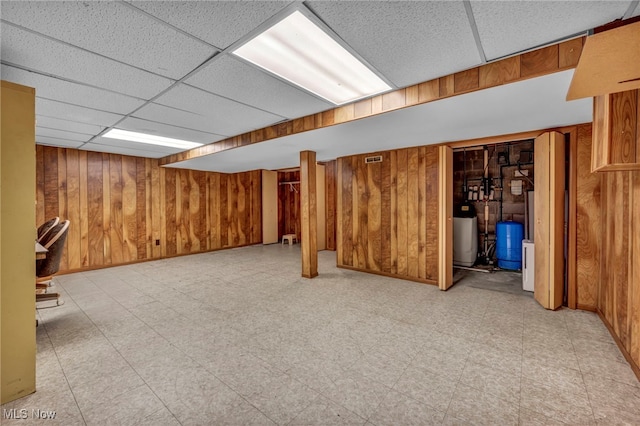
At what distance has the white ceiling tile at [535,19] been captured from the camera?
1286mm

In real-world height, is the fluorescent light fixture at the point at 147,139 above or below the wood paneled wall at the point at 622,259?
above

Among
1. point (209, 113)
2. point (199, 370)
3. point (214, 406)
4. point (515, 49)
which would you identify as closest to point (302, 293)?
point (199, 370)

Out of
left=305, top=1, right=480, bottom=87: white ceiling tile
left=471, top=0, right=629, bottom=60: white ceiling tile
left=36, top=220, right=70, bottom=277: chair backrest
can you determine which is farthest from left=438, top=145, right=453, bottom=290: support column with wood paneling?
left=36, top=220, right=70, bottom=277: chair backrest

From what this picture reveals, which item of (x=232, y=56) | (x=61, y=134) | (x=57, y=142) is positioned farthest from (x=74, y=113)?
(x=232, y=56)

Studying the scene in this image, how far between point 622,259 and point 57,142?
7.01m

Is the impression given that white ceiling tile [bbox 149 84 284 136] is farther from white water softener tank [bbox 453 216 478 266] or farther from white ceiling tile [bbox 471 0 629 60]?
white water softener tank [bbox 453 216 478 266]

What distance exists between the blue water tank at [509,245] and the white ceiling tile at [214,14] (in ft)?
16.8

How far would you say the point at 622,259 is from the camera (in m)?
2.08

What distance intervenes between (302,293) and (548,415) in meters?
2.52

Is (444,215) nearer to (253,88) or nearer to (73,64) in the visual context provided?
(253,88)

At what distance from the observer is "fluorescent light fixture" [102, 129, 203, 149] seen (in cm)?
364

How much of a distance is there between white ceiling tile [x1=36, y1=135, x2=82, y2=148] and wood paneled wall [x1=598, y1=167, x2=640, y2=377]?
658cm

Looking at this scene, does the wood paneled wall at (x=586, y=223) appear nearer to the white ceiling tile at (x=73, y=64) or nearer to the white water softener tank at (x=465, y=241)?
the white water softener tank at (x=465, y=241)

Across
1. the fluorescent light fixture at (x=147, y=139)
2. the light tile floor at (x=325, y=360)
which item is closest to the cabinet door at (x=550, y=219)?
the light tile floor at (x=325, y=360)
